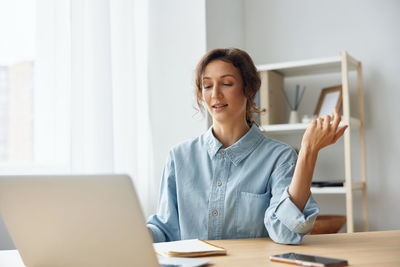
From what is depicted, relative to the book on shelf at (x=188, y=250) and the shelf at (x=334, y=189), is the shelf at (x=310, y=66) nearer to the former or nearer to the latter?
the shelf at (x=334, y=189)

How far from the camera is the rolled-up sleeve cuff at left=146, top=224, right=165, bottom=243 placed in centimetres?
136

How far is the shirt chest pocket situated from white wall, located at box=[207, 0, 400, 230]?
1.56 meters

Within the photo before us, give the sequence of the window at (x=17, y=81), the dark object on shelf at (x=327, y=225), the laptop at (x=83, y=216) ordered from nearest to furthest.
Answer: the laptop at (x=83, y=216) < the window at (x=17, y=81) < the dark object on shelf at (x=327, y=225)

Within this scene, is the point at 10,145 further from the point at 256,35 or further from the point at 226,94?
the point at 256,35

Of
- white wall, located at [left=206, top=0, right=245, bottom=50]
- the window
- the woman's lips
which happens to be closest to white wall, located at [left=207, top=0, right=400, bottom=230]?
white wall, located at [left=206, top=0, right=245, bottom=50]

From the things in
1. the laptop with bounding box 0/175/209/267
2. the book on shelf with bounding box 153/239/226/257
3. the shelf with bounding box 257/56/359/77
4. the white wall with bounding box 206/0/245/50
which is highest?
the white wall with bounding box 206/0/245/50

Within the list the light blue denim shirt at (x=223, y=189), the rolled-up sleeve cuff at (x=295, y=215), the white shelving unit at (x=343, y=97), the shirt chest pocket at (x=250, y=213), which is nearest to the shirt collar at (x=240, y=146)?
the light blue denim shirt at (x=223, y=189)

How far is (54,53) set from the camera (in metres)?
2.26

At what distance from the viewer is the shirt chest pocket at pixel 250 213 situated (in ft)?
4.39

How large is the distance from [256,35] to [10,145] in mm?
1755

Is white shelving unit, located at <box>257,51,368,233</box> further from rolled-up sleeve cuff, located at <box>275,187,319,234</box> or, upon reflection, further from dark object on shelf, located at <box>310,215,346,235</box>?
rolled-up sleeve cuff, located at <box>275,187,319,234</box>

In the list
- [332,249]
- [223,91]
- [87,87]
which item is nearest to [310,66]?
[87,87]

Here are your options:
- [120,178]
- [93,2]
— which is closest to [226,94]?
[120,178]

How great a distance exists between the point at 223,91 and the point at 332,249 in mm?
599
